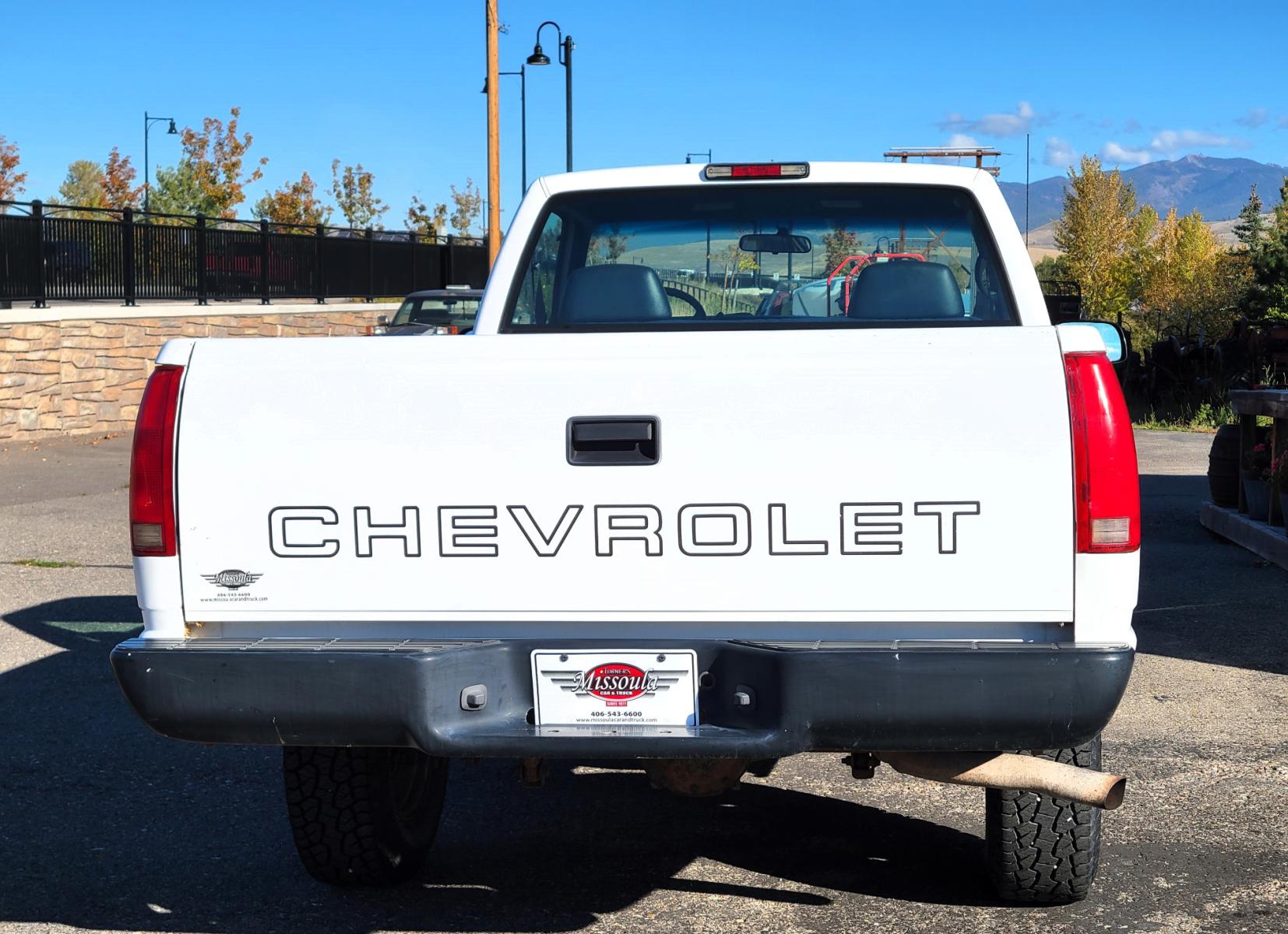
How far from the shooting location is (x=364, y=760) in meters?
4.18

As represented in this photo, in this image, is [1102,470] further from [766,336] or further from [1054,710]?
[766,336]

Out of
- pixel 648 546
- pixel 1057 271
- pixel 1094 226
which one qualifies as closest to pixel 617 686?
pixel 648 546

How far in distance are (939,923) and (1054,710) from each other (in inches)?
41.5

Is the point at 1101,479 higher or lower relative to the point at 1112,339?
lower

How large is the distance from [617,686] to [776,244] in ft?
7.09

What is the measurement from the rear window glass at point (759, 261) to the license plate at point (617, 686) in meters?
1.37

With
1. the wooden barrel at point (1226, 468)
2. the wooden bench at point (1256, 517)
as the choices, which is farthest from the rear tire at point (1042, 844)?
the wooden barrel at point (1226, 468)

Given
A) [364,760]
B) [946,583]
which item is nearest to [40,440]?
[364,760]

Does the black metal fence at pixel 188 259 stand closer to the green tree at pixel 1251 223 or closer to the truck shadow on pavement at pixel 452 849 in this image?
the truck shadow on pavement at pixel 452 849

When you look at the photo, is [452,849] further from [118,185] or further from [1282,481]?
[118,185]

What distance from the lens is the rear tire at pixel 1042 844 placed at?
4004mm

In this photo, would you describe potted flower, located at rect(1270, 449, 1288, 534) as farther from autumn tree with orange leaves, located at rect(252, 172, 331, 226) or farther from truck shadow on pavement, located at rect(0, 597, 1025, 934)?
autumn tree with orange leaves, located at rect(252, 172, 331, 226)

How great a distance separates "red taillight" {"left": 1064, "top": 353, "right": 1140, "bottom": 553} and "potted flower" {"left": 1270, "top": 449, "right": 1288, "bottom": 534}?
7.12 meters

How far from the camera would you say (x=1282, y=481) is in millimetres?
10062
